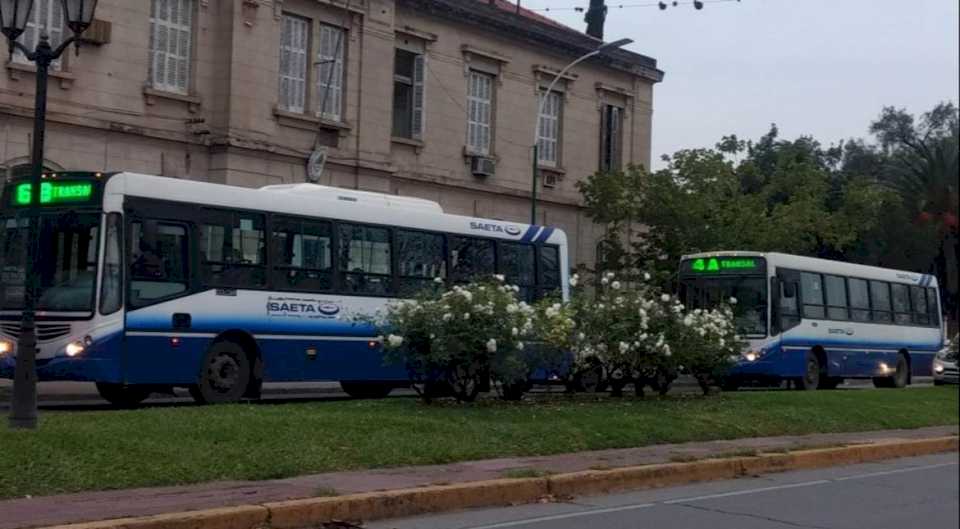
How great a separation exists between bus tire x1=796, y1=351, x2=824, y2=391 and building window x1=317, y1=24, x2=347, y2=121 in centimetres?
1339

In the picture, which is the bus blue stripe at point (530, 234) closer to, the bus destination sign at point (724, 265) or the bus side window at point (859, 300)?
→ the bus destination sign at point (724, 265)

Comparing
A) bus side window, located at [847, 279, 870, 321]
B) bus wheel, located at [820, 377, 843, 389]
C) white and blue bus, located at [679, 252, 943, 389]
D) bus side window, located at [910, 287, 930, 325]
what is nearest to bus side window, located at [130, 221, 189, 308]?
white and blue bus, located at [679, 252, 943, 389]

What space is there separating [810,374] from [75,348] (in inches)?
730

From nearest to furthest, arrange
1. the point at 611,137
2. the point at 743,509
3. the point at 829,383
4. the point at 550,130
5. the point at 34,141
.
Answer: the point at 743,509 < the point at 34,141 < the point at 829,383 < the point at 550,130 < the point at 611,137

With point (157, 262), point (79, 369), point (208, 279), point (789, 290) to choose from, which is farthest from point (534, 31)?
point (79, 369)

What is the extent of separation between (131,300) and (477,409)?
16.1 feet

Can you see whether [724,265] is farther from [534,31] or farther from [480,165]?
[534,31]

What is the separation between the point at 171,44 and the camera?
29.2 m

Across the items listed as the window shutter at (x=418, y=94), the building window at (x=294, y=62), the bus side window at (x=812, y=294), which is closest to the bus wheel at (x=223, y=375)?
the building window at (x=294, y=62)

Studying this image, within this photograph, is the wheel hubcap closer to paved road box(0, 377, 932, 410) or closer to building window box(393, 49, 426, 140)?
paved road box(0, 377, 932, 410)

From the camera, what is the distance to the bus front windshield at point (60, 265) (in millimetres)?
16844

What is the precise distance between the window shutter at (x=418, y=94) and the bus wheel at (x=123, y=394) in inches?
730

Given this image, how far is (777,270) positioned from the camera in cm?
2864

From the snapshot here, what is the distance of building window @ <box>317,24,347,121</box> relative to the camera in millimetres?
32438
